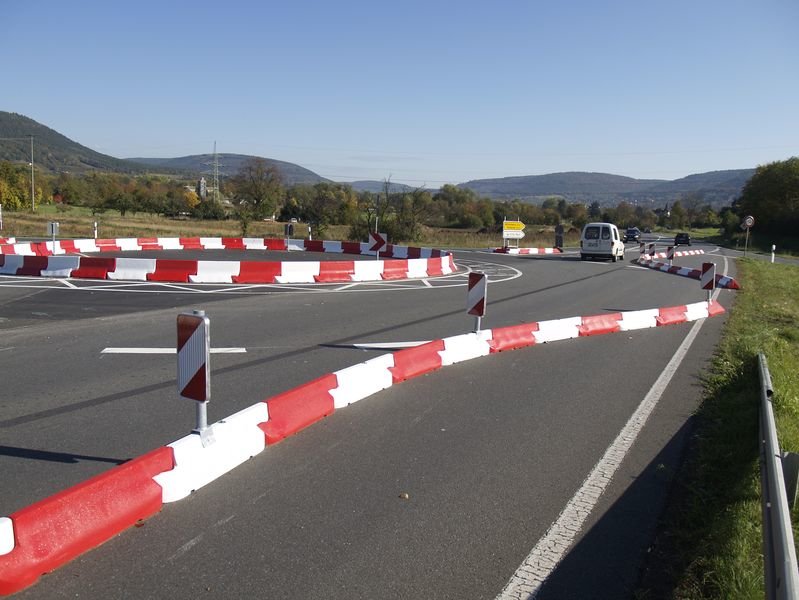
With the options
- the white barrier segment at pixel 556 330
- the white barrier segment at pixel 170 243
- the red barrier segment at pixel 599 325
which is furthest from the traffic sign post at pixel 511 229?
the white barrier segment at pixel 556 330

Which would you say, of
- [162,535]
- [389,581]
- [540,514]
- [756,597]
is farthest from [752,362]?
[162,535]

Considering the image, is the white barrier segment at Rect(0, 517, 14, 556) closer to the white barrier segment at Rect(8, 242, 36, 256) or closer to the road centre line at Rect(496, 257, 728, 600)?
the road centre line at Rect(496, 257, 728, 600)

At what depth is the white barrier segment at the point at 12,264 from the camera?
19.0 metres

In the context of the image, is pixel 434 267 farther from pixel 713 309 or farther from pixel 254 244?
pixel 254 244

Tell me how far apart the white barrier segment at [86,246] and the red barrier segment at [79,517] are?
2697 centimetres

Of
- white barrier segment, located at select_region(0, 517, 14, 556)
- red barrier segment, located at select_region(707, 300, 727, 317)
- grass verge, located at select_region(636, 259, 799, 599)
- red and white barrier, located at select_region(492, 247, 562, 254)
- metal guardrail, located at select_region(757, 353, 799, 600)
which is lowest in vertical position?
red and white barrier, located at select_region(492, 247, 562, 254)

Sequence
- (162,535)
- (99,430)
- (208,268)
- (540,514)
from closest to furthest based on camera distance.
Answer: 1. (162,535)
2. (540,514)
3. (99,430)
4. (208,268)

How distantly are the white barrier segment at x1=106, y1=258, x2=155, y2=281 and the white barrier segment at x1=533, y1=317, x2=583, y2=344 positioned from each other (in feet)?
36.8

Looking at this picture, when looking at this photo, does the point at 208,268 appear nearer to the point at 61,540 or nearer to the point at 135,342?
the point at 135,342

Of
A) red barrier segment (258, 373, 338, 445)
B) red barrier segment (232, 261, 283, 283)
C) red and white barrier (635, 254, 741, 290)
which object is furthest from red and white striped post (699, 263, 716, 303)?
red barrier segment (258, 373, 338, 445)

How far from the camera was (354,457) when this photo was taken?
221 inches

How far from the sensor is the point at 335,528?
431 cm

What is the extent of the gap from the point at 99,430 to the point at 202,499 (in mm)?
1723

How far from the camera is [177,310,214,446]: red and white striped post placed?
16.4 ft
